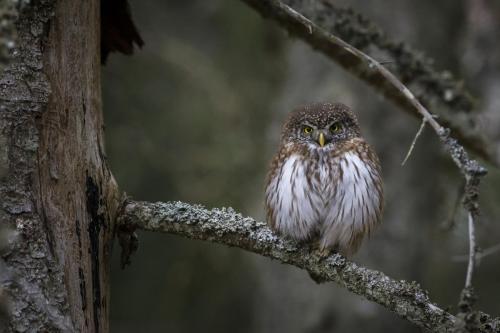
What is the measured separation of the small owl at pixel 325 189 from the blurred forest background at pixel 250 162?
1.92 m

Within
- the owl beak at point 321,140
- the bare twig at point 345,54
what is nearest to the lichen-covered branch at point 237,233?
the bare twig at point 345,54

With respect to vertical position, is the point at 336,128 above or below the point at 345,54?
below

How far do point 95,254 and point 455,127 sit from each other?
2.31 metres

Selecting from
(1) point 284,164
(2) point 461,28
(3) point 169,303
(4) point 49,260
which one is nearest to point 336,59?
(1) point 284,164

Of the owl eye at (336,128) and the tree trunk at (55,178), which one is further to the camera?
the owl eye at (336,128)

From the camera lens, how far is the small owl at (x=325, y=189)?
3621 millimetres

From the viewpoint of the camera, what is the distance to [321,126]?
4031 millimetres

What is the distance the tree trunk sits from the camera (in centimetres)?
266

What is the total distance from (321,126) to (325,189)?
47cm

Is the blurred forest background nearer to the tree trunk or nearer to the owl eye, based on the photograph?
the owl eye

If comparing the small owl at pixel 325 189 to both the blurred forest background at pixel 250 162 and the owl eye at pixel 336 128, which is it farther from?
the blurred forest background at pixel 250 162

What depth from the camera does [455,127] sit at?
4273 millimetres

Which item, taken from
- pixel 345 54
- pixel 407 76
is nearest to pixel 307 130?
pixel 345 54

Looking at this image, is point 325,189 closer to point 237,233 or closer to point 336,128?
point 336,128
